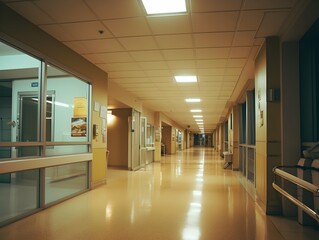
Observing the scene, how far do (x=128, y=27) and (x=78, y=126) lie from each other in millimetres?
2697

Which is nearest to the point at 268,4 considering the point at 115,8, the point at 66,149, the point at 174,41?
the point at 174,41

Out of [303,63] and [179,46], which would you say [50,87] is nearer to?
[179,46]

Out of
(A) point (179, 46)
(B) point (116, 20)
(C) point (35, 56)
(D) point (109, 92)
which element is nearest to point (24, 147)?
(C) point (35, 56)

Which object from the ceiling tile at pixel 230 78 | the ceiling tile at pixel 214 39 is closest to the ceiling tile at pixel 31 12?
the ceiling tile at pixel 214 39

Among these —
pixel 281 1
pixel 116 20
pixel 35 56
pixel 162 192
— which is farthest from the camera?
pixel 162 192

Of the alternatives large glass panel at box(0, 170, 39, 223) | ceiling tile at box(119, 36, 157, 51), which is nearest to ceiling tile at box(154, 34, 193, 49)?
ceiling tile at box(119, 36, 157, 51)

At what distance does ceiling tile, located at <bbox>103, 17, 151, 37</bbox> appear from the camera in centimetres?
386

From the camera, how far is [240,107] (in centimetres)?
1064

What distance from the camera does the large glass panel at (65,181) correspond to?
15.4 ft

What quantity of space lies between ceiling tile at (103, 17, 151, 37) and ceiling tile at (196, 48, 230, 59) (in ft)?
4.11

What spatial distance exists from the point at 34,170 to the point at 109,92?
362 centimetres

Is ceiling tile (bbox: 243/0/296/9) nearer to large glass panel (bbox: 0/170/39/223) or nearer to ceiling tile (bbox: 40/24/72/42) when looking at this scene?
ceiling tile (bbox: 40/24/72/42)

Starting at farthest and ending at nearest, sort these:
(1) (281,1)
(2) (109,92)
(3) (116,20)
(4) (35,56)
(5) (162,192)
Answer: (2) (109,92), (5) (162,192), (4) (35,56), (3) (116,20), (1) (281,1)

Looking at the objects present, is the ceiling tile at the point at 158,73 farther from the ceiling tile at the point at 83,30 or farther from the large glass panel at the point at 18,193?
the large glass panel at the point at 18,193
